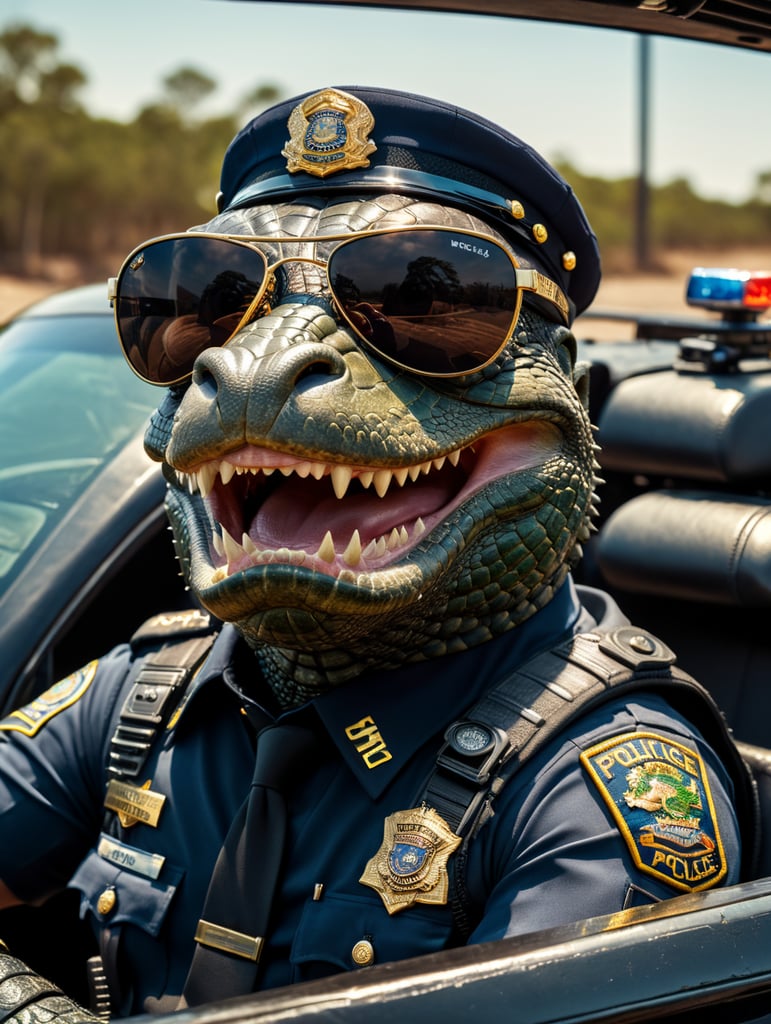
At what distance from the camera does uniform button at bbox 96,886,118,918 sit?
1660 millimetres

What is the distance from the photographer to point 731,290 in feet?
8.94

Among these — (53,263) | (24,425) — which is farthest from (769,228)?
(24,425)

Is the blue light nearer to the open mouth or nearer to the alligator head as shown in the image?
the alligator head

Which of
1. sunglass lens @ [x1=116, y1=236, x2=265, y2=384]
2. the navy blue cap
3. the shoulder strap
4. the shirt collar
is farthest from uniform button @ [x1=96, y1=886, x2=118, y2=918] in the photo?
the navy blue cap

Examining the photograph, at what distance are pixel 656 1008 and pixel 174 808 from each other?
838mm

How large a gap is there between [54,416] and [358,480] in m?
1.27

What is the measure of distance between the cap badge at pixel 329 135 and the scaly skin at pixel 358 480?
0.21ft

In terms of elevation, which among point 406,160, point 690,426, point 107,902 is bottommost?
point 107,902

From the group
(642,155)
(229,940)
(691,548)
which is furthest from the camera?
(642,155)

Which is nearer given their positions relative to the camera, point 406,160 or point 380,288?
point 380,288

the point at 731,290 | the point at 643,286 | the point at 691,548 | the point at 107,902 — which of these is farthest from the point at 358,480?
the point at 643,286

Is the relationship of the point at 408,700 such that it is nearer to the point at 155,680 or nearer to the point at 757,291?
the point at 155,680

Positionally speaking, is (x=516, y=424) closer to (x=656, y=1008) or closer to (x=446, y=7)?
(x=446, y=7)

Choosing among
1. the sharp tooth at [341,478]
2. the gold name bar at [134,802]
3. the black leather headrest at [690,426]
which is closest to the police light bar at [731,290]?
the black leather headrest at [690,426]
